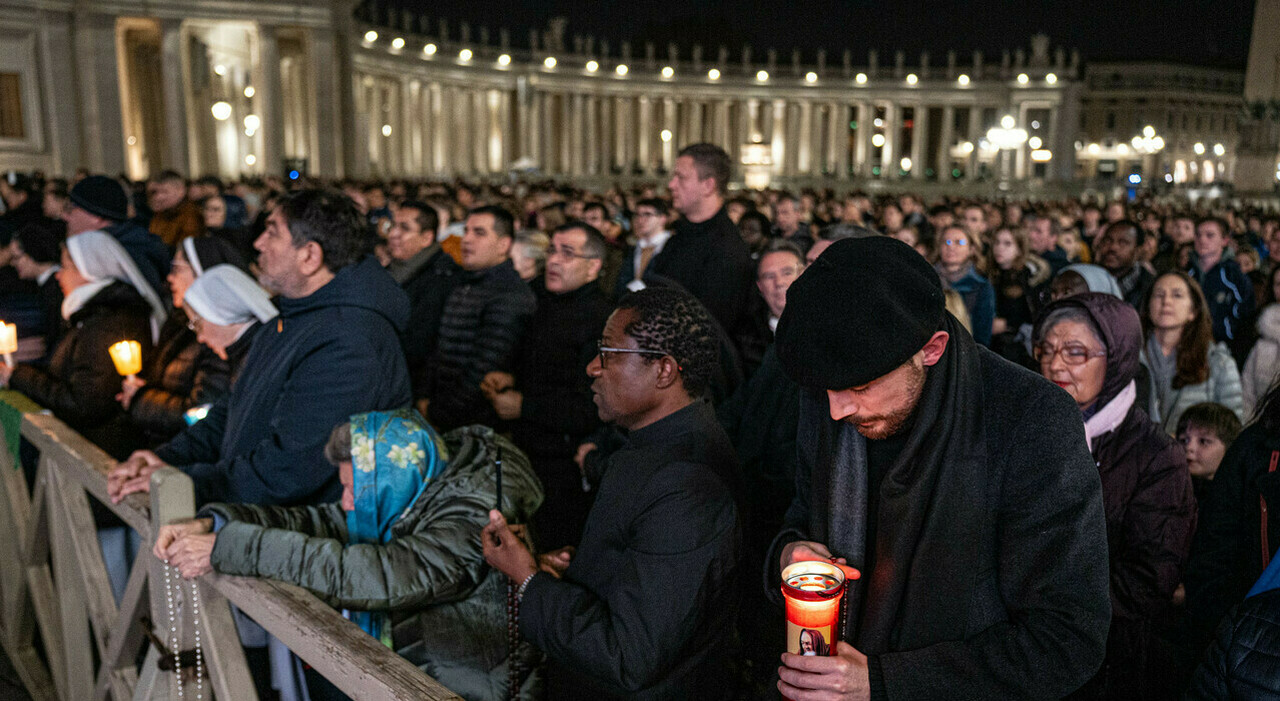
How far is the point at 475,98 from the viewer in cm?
5694

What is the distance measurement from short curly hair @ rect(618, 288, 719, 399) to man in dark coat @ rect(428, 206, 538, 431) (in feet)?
8.25

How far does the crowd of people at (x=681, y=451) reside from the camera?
182cm

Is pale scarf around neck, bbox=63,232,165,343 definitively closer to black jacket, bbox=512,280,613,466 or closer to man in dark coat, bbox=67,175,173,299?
man in dark coat, bbox=67,175,173,299

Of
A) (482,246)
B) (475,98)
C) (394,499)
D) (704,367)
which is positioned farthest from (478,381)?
(475,98)

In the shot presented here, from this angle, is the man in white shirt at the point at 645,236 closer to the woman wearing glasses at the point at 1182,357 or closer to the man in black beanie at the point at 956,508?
the woman wearing glasses at the point at 1182,357

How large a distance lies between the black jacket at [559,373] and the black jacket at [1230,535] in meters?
2.67

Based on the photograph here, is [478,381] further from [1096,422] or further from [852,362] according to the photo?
[852,362]

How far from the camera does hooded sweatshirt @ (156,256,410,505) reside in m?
3.46

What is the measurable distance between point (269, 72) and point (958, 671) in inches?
1514

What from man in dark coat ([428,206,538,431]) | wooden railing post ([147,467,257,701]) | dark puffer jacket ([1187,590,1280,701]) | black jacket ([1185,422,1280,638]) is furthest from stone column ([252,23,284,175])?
dark puffer jacket ([1187,590,1280,701])

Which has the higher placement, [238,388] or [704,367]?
[704,367]

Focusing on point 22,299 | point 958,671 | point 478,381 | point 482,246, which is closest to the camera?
point 958,671

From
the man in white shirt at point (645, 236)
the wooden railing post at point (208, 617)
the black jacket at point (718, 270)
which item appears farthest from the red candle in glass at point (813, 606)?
the man in white shirt at point (645, 236)

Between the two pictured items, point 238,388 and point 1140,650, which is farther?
point 238,388
